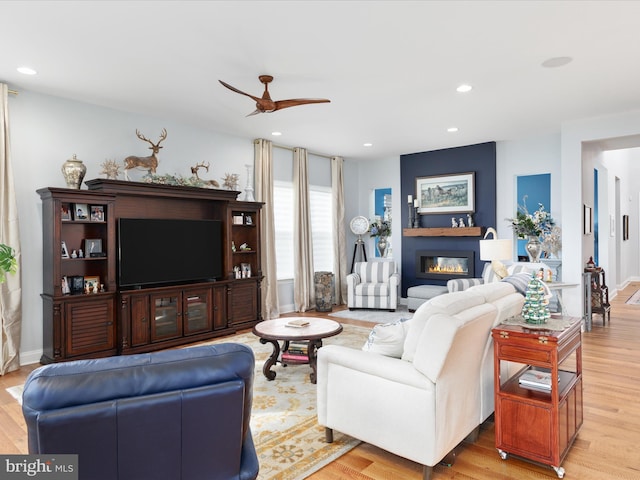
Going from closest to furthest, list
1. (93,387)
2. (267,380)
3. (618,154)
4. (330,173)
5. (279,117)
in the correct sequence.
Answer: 1. (93,387)
2. (267,380)
3. (279,117)
4. (330,173)
5. (618,154)

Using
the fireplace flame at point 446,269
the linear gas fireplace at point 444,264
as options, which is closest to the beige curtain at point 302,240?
the linear gas fireplace at point 444,264

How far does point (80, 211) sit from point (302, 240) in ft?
11.7

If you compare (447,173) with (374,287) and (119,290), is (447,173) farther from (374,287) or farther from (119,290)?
(119,290)

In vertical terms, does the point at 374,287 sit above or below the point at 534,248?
below

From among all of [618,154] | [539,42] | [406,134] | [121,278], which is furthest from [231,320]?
[618,154]

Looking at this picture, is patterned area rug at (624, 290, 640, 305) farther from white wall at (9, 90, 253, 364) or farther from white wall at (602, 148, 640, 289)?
white wall at (9, 90, 253, 364)

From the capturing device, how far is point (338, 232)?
8117 mm


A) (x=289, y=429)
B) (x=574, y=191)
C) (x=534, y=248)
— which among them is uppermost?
(x=574, y=191)

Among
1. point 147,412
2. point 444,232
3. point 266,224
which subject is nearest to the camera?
point 147,412

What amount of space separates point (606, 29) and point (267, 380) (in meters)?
3.95

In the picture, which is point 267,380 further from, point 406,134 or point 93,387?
point 406,134

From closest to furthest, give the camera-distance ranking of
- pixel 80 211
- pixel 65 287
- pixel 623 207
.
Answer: pixel 65 287, pixel 80 211, pixel 623 207

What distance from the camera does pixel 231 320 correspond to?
574 cm

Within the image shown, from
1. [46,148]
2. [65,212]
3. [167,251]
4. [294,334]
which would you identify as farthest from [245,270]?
[46,148]
